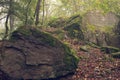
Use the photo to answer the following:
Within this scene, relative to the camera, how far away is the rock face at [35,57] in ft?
37.3

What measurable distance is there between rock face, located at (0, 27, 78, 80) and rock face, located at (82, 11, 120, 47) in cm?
712

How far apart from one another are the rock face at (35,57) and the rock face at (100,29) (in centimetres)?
712

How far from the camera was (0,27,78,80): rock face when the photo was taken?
1136 centimetres

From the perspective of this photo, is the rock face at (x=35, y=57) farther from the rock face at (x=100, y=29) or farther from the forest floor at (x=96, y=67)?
the rock face at (x=100, y=29)

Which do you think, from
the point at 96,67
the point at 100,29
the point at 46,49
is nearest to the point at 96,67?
the point at 96,67

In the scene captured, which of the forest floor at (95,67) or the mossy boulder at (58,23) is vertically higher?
the mossy boulder at (58,23)

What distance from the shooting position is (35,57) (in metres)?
11.8

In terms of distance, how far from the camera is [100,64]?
13.0 metres

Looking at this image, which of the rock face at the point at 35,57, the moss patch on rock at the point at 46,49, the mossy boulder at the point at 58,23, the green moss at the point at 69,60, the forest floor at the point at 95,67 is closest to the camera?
the rock face at the point at 35,57

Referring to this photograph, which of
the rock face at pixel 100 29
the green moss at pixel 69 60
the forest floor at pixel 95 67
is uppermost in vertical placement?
the rock face at pixel 100 29

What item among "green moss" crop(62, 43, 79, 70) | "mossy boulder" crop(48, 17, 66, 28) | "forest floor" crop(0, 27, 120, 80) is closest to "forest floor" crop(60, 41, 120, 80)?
"forest floor" crop(0, 27, 120, 80)

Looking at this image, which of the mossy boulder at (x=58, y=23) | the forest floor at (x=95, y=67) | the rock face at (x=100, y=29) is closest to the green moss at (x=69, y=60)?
the forest floor at (x=95, y=67)

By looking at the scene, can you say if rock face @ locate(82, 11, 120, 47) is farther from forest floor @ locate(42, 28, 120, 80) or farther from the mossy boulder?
forest floor @ locate(42, 28, 120, 80)

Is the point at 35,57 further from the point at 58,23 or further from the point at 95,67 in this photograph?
the point at 58,23
